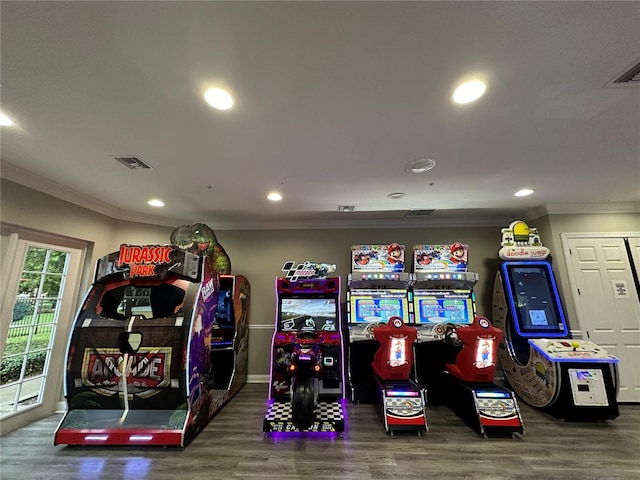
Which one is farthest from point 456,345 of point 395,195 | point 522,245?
point 395,195

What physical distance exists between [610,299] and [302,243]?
4.24 m

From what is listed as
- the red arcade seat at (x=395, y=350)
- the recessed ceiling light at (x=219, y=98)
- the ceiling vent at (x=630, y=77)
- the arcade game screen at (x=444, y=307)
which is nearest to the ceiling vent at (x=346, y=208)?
the arcade game screen at (x=444, y=307)

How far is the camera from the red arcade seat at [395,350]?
278cm

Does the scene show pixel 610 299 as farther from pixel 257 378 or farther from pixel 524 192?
pixel 257 378

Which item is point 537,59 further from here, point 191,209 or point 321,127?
point 191,209

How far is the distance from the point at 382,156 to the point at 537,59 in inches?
45.1

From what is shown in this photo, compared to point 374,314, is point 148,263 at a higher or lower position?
higher

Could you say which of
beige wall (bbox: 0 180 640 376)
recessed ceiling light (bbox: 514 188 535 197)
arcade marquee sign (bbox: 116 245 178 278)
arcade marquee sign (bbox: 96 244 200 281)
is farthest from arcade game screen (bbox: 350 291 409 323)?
arcade marquee sign (bbox: 116 245 178 278)

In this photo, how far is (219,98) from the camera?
1.64 m

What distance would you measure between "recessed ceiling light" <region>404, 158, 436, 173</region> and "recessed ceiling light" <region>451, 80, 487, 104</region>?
2.47 ft

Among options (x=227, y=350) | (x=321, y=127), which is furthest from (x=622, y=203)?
(x=227, y=350)

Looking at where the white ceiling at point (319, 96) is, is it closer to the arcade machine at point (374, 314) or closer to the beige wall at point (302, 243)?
the beige wall at point (302, 243)

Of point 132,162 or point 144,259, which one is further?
point 144,259

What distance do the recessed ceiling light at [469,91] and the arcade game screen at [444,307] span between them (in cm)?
243
